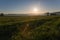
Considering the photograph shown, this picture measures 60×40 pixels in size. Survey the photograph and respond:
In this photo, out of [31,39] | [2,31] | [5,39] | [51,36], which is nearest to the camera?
[31,39]

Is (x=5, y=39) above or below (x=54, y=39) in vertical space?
below

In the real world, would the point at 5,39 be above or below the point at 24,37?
below

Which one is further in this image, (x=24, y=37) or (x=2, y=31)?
(x=2, y=31)

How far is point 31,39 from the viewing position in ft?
41.3

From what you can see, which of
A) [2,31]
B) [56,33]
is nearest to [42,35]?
[56,33]

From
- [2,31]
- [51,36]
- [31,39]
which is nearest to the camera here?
[31,39]

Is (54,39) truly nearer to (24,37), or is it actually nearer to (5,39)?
(24,37)

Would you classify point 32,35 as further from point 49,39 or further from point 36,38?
point 49,39

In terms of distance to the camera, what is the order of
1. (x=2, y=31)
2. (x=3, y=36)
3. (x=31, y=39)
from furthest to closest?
(x=2, y=31) → (x=3, y=36) → (x=31, y=39)

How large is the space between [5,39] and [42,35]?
7042mm

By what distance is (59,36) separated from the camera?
1368 cm

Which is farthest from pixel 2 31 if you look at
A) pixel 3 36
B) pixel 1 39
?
pixel 1 39

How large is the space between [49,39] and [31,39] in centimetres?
158

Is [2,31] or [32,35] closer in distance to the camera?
[32,35]
